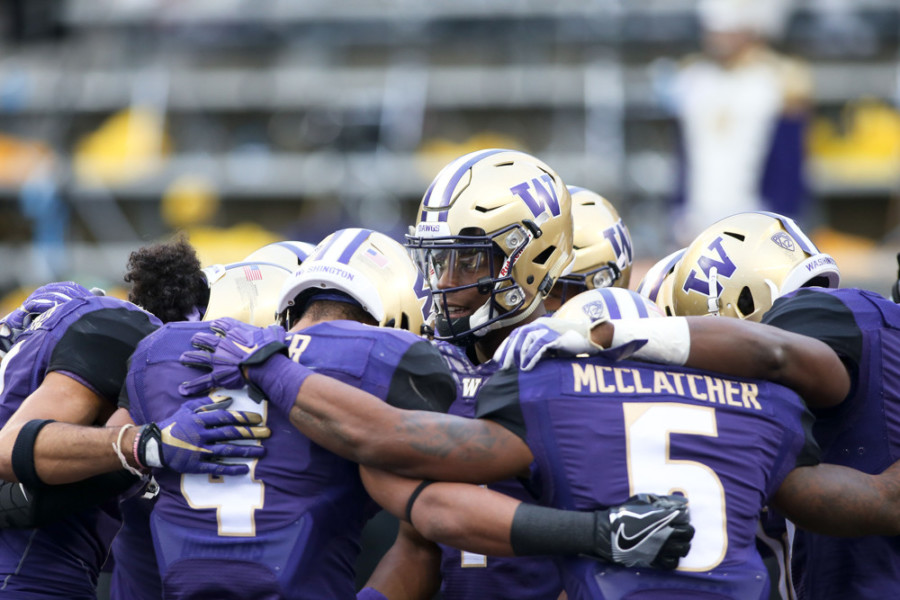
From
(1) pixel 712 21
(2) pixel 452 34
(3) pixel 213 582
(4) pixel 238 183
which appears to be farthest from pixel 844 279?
(3) pixel 213 582

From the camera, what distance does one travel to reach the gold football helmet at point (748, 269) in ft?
15.0

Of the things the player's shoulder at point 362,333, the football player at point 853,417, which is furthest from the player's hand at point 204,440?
the football player at point 853,417

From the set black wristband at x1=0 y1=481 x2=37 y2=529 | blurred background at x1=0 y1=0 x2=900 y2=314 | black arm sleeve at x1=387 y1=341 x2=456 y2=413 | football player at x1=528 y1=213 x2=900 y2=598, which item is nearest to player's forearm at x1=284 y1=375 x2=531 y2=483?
black arm sleeve at x1=387 y1=341 x2=456 y2=413

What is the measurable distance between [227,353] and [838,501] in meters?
1.96

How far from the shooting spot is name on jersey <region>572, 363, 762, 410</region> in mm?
3455

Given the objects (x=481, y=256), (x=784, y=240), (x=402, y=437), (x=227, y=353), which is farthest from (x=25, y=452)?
(x=784, y=240)

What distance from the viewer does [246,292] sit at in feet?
16.7

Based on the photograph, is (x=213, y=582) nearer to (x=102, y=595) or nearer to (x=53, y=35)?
(x=102, y=595)

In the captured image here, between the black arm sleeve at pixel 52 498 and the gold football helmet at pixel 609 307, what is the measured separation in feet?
5.42

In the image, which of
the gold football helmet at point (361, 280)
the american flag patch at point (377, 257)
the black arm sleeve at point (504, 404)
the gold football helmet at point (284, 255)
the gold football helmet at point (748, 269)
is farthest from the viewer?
the gold football helmet at point (284, 255)

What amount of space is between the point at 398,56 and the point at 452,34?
2.37 feet

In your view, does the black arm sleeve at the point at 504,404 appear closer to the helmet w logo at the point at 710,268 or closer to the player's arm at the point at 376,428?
the player's arm at the point at 376,428

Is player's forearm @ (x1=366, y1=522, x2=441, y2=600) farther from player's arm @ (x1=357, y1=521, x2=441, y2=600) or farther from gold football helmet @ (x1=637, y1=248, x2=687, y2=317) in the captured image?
gold football helmet @ (x1=637, y1=248, x2=687, y2=317)

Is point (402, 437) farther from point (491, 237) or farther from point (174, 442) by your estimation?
point (491, 237)
